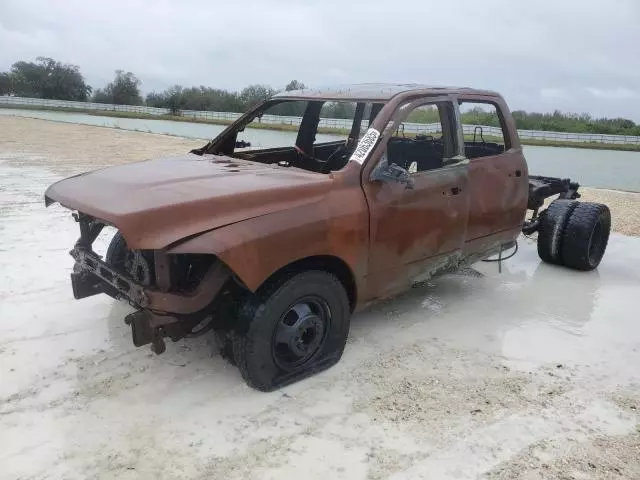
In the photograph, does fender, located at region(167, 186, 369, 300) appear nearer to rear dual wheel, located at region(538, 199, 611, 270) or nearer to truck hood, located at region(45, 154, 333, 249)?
truck hood, located at region(45, 154, 333, 249)

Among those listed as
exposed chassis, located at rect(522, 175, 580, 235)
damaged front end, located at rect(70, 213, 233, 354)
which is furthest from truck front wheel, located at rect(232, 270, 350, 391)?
exposed chassis, located at rect(522, 175, 580, 235)

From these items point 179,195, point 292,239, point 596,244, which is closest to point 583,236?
point 596,244

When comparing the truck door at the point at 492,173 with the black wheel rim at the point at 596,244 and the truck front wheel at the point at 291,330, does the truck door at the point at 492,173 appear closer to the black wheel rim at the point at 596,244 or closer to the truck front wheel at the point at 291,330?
the black wheel rim at the point at 596,244

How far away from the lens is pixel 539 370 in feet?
13.0

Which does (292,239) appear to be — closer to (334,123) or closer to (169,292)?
(169,292)

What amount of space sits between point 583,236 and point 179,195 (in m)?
4.43

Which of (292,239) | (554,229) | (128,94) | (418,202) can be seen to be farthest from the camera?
(128,94)

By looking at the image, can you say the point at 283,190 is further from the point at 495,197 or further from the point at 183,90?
the point at 183,90

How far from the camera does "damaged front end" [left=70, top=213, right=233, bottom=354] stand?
3.25m

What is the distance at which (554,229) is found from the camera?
6215 mm

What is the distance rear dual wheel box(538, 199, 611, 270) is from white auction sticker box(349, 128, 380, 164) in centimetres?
309

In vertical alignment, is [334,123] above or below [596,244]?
above

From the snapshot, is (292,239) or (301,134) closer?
(292,239)

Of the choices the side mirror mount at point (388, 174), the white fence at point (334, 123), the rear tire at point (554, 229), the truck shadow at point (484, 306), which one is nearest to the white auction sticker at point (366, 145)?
the side mirror mount at point (388, 174)
